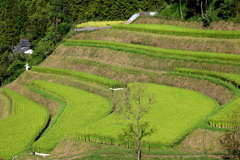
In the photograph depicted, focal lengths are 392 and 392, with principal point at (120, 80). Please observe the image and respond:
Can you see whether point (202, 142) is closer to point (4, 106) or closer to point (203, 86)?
point (203, 86)

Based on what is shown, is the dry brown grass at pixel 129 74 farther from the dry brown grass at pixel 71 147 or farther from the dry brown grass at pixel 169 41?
the dry brown grass at pixel 71 147

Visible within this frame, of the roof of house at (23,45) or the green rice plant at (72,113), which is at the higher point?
the green rice plant at (72,113)

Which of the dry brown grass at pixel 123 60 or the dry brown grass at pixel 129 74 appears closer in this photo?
the dry brown grass at pixel 129 74

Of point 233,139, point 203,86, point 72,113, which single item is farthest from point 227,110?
point 72,113

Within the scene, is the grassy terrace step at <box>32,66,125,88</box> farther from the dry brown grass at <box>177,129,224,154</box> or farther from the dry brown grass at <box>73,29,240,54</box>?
the dry brown grass at <box>177,129,224,154</box>

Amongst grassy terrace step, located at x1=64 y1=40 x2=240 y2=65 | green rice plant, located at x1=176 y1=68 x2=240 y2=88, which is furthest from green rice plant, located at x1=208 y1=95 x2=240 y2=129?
grassy terrace step, located at x1=64 y1=40 x2=240 y2=65

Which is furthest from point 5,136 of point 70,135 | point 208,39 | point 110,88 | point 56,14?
point 56,14

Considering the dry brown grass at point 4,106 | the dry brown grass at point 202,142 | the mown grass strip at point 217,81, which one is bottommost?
the dry brown grass at point 4,106

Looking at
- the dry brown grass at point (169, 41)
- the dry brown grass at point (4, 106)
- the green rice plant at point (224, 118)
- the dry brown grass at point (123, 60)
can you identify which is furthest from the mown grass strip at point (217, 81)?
the dry brown grass at point (4, 106)
